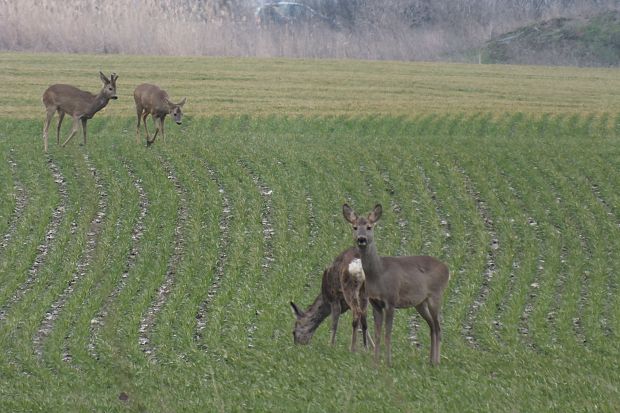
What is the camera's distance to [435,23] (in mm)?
173625

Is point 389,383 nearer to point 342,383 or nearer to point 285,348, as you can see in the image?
point 342,383

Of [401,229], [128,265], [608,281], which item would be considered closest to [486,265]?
[608,281]

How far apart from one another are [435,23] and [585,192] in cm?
14660

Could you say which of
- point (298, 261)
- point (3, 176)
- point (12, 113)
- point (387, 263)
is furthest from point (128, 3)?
point (387, 263)

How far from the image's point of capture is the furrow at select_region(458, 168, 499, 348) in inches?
720

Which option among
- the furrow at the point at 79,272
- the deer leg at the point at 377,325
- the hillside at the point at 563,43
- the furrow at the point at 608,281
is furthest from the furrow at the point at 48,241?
the hillside at the point at 563,43

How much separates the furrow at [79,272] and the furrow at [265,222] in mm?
3294

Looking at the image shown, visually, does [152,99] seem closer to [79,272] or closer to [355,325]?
[79,272]

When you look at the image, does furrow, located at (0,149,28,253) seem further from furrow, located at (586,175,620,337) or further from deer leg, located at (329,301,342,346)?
furrow, located at (586,175,620,337)

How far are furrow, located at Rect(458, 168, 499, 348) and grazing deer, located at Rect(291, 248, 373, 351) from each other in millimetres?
2683

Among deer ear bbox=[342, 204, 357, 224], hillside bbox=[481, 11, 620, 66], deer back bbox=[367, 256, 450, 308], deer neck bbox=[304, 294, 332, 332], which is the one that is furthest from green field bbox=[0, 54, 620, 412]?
hillside bbox=[481, 11, 620, 66]

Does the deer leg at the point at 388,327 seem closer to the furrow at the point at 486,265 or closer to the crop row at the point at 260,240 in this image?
the crop row at the point at 260,240

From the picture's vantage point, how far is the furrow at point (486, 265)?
60.0ft

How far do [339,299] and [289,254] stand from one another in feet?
25.3
